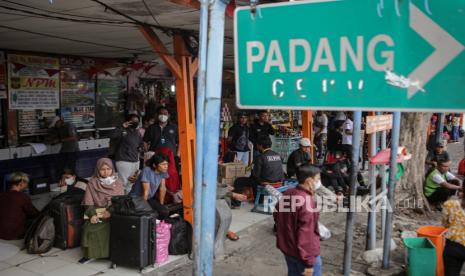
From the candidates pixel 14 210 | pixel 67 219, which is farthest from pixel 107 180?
pixel 14 210

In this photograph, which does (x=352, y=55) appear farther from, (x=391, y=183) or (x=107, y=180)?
(x=107, y=180)

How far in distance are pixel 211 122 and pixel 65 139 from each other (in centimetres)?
821

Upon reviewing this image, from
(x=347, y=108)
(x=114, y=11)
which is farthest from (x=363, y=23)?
(x=114, y=11)

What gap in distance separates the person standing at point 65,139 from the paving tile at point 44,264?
3937 mm

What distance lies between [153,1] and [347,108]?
3625 mm

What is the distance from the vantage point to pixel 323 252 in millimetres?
6664

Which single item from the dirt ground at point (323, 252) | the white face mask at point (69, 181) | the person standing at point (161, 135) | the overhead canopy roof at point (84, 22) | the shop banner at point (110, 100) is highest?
the overhead canopy roof at point (84, 22)

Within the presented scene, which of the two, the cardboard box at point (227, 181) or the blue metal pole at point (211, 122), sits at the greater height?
the blue metal pole at point (211, 122)

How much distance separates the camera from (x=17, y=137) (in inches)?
361

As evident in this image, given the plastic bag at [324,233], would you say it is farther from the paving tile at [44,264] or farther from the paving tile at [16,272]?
the paving tile at [16,272]

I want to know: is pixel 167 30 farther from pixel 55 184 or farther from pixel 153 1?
pixel 55 184

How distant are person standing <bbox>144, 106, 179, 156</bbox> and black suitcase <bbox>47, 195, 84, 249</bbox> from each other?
253cm

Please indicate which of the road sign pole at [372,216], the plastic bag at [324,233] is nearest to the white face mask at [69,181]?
the plastic bag at [324,233]

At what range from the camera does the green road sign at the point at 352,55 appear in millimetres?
1619
